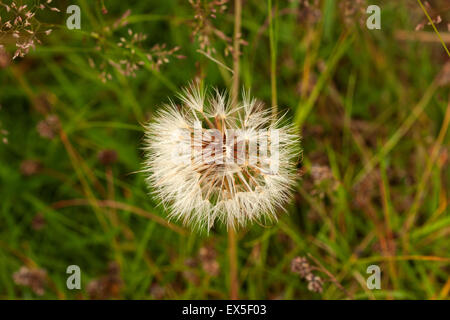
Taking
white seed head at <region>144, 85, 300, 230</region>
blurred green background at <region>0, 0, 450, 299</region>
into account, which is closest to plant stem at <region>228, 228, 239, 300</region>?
blurred green background at <region>0, 0, 450, 299</region>

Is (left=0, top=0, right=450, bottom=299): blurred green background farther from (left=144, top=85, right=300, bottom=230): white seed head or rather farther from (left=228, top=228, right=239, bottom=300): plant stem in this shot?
(left=144, top=85, right=300, bottom=230): white seed head

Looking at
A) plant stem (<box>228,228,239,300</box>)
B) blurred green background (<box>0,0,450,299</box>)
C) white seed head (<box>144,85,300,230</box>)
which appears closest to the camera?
white seed head (<box>144,85,300,230</box>)

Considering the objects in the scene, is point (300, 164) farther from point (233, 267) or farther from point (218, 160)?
point (218, 160)

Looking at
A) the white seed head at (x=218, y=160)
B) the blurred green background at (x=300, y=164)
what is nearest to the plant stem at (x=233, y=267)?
the blurred green background at (x=300, y=164)

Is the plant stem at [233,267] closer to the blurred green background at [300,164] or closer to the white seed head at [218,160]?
the blurred green background at [300,164]

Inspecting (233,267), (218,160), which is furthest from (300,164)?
(218,160)
